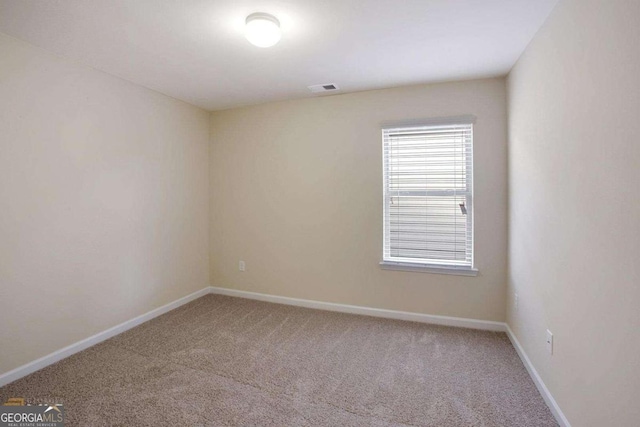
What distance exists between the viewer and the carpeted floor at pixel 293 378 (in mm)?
1852

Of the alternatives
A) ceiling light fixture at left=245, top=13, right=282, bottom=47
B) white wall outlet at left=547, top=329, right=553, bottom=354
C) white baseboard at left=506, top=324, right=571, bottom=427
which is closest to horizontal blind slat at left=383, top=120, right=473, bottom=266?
white baseboard at left=506, top=324, right=571, bottom=427

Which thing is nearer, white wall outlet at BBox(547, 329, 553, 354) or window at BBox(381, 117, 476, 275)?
white wall outlet at BBox(547, 329, 553, 354)

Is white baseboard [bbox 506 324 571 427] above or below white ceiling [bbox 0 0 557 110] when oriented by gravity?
below

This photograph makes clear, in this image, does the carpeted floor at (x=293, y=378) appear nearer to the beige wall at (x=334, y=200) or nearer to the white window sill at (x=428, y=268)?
the beige wall at (x=334, y=200)

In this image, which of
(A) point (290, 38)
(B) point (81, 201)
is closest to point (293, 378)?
(B) point (81, 201)

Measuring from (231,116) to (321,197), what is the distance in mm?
1674

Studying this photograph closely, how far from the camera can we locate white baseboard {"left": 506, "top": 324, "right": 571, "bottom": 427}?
1756mm

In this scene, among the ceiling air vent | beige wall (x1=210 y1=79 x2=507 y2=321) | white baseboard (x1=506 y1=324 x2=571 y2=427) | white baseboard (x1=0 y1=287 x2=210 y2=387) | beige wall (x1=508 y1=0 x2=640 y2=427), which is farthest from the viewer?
the ceiling air vent

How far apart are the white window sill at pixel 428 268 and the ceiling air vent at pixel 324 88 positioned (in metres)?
1.97

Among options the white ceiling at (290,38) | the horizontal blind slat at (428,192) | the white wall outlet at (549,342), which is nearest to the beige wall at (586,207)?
the white wall outlet at (549,342)

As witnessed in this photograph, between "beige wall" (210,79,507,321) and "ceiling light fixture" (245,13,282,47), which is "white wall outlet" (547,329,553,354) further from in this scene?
"ceiling light fixture" (245,13,282,47)

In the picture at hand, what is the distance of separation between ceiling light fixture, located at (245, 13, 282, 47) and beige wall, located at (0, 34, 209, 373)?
171 cm

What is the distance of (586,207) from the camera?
5.01 feet

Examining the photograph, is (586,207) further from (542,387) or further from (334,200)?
(334,200)
